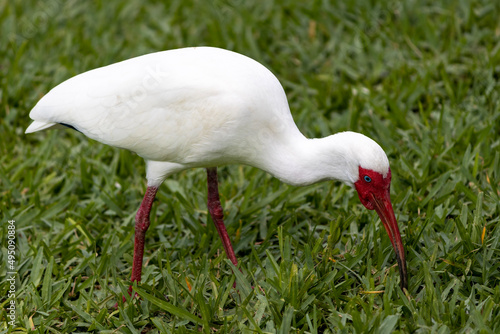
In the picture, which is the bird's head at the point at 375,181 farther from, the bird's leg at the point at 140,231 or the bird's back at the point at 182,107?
the bird's leg at the point at 140,231

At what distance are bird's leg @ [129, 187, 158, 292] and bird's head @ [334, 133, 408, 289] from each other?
4.04 feet

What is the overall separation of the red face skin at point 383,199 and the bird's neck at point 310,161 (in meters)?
0.07

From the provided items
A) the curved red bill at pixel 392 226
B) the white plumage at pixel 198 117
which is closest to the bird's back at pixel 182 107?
the white plumage at pixel 198 117

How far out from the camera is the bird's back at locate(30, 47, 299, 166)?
12.3ft

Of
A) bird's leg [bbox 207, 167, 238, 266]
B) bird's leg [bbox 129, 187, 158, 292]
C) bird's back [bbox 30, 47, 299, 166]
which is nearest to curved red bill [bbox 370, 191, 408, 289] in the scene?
bird's back [bbox 30, 47, 299, 166]

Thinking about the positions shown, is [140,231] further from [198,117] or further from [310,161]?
[310,161]

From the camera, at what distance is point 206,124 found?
3746 millimetres

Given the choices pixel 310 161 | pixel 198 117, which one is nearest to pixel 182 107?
pixel 198 117

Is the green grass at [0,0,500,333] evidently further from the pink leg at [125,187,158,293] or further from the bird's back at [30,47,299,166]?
the bird's back at [30,47,299,166]

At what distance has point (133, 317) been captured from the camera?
12.3 feet

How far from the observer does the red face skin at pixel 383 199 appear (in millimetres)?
3555

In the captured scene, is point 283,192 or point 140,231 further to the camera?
point 283,192

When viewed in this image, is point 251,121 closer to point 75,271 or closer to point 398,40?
point 75,271

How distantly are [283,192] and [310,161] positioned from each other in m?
1.04
